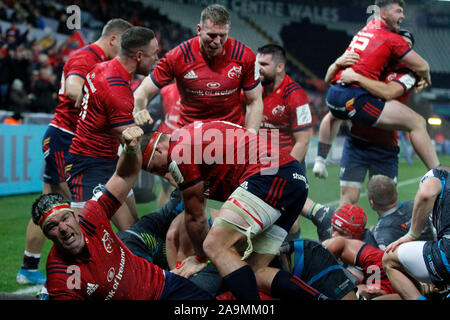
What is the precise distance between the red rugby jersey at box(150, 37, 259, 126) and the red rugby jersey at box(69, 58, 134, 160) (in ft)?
1.89

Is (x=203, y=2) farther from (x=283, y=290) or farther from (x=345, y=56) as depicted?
(x=283, y=290)

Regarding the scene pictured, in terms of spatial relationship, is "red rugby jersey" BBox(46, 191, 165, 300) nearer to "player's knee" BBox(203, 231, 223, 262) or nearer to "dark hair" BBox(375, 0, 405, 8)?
"player's knee" BBox(203, 231, 223, 262)

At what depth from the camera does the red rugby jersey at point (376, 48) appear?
4.53 meters

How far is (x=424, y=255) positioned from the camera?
129 inches

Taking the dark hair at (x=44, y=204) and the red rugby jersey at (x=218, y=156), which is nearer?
the dark hair at (x=44, y=204)

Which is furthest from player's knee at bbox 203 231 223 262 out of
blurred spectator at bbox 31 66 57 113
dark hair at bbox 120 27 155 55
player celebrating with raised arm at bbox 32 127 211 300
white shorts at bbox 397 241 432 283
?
blurred spectator at bbox 31 66 57 113

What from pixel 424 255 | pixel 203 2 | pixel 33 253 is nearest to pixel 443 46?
pixel 203 2

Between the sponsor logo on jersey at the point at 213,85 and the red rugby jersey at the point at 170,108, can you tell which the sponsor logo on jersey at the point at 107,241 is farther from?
the red rugby jersey at the point at 170,108

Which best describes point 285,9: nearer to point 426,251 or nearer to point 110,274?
point 426,251

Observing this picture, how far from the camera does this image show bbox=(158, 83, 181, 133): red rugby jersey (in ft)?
20.6

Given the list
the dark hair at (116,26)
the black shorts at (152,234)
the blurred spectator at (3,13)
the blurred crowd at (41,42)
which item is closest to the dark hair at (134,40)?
the dark hair at (116,26)

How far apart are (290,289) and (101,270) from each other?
43.9 inches

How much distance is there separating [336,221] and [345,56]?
5.06 feet
